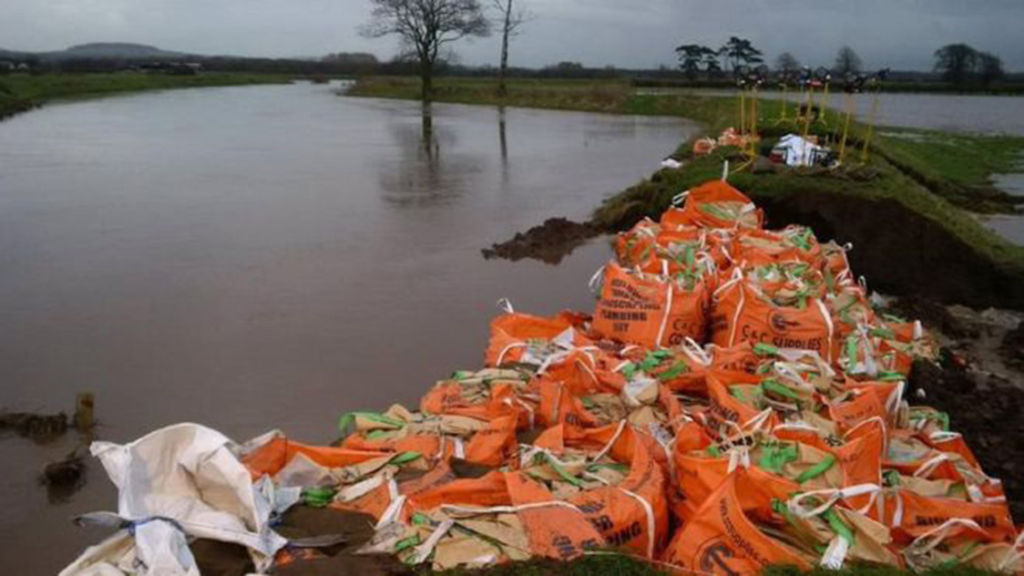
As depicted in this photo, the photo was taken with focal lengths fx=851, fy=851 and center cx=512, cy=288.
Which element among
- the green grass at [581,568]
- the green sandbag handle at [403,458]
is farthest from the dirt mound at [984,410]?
the green sandbag handle at [403,458]

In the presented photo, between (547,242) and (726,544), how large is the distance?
25.0 ft

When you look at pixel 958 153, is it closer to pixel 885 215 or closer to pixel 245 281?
pixel 885 215

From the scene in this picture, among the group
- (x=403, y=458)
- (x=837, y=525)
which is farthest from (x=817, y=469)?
(x=403, y=458)

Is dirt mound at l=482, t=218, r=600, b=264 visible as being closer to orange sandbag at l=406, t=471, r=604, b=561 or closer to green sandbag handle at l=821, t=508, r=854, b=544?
orange sandbag at l=406, t=471, r=604, b=561

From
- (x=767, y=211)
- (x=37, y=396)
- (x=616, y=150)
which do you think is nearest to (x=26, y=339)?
(x=37, y=396)

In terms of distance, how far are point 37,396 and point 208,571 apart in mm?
3321

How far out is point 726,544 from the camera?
10.2ft

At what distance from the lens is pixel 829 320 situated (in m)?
5.32

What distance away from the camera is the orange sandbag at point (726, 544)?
9.98 ft

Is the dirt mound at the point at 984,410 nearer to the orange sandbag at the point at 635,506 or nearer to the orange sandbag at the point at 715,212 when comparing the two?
the orange sandbag at the point at 635,506

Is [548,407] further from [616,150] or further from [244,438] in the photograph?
[616,150]

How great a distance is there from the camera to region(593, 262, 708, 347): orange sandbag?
563 cm

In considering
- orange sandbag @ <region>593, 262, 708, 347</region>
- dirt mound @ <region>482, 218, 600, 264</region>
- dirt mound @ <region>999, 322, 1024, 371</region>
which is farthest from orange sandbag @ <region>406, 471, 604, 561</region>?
dirt mound @ <region>482, 218, 600, 264</region>

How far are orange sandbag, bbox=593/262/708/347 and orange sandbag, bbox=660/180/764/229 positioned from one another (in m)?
2.11
